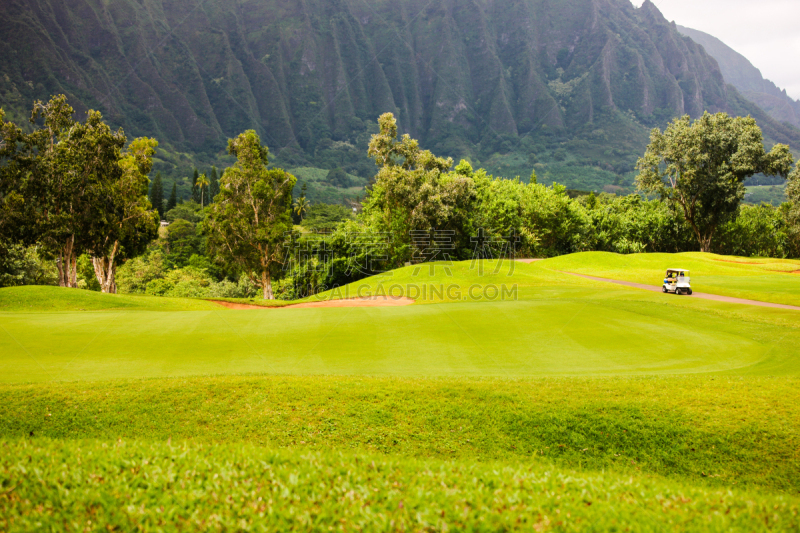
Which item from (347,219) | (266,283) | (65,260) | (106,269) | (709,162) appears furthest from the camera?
(709,162)

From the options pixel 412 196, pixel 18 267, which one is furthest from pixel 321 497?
pixel 412 196

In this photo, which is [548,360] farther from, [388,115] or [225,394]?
[388,115]

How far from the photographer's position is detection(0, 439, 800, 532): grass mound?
381 centimetres

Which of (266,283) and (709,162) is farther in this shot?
(709,162)

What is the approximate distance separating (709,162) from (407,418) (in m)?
57.6

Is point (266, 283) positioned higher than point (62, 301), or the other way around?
point (62, 301)

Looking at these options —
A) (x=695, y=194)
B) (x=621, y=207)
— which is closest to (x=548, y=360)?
(x=695, y=194)

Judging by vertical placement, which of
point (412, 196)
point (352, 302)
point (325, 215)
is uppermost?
point (325, 215)

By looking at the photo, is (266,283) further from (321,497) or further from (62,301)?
(321,497)

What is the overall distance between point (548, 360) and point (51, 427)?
10.1m

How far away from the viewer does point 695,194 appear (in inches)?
2074

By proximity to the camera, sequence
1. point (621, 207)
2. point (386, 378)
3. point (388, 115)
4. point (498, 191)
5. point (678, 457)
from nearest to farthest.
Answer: point (678, 457), point (386, 378), point (388, 115), point (498, 191), point (621, 207)

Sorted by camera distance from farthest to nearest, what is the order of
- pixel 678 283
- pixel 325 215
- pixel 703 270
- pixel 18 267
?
pixel 325 215
pixel 703 270
pixel 18 267
pixel 678 283

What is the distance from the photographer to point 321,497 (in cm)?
415
